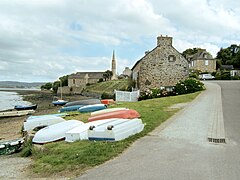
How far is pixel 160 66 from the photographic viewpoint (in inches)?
1328

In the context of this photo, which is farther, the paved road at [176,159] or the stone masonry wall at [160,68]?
the stone masonry wall at [160,68]

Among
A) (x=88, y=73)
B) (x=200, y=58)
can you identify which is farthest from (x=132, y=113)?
(x=88, y=73)

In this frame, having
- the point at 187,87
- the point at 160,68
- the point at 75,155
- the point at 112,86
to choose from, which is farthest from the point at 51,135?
the point at 112,86

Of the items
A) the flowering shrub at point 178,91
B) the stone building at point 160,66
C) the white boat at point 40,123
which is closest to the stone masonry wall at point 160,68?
the stone building at point 160,66

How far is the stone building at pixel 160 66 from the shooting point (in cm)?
3341

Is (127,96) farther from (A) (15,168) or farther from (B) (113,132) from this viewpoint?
(A) (15,168)

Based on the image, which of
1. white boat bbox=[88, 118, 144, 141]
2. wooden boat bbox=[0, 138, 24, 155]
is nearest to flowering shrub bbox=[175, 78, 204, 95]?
white boat bbox=[88, 118, 144, 141]

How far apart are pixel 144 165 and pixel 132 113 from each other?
6.34 m

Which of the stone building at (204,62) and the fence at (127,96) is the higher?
the stone building at (204,62)

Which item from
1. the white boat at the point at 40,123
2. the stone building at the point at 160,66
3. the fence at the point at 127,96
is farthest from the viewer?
the stone building at the point at 160,66

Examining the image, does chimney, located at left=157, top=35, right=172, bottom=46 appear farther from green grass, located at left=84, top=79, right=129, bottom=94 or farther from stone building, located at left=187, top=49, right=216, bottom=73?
stone building, located at left=187, top=49, right=216, bottom=73

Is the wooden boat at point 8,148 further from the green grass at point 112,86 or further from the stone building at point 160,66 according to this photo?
the green grass at point 112,86

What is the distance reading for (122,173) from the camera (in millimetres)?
5730

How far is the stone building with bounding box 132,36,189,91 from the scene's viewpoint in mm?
33406
